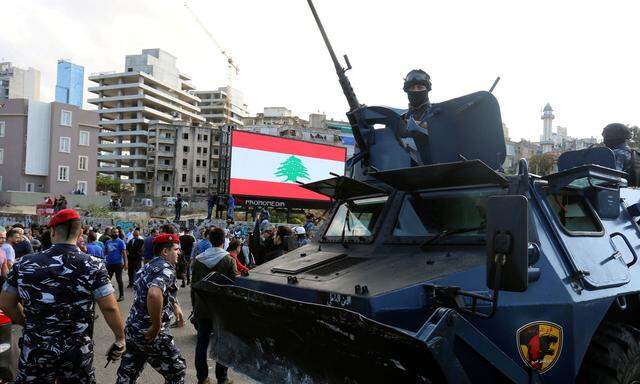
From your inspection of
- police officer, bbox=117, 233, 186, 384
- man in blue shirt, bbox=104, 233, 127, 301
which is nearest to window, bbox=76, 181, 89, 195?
man in blue shirt, bbox=104, 233, 127, 301

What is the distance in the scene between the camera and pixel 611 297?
12.9 feet

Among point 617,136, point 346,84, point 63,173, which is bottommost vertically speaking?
point 63,173

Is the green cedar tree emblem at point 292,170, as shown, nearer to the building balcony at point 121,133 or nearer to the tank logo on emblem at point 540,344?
the tank logo on emblem at point 540,344

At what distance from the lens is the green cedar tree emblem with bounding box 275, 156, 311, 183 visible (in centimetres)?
3431

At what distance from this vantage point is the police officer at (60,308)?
149 inches

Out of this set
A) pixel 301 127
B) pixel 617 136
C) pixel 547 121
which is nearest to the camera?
pixel 617 136

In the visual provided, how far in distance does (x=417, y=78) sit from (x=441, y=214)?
1951 mm

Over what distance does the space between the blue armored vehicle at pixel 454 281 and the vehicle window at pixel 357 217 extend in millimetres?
15

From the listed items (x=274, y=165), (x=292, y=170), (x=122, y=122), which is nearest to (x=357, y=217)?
(x=274, y=165)

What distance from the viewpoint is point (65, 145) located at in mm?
62094

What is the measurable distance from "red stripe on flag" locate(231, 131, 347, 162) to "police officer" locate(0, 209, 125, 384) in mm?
28368

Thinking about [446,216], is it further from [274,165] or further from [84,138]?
[84,138]

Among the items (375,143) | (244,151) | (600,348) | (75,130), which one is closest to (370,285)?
(600,348)

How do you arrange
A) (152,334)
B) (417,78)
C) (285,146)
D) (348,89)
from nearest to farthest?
(152,334)
(417,78)
(348,89)
(285,146)
